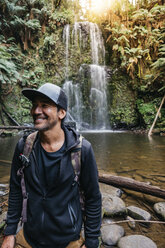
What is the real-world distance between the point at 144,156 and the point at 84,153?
537cm

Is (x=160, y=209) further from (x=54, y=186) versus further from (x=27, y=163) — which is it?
(x=27, y=163)

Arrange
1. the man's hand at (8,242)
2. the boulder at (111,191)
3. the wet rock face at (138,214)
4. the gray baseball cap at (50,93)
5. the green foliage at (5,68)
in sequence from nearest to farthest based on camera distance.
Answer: the gray baseball cap at (50,93) → the man's hand at (8,242) → the wet rock face at (138,214) → the boulder at (111,191) → the green foliage at (5,68)

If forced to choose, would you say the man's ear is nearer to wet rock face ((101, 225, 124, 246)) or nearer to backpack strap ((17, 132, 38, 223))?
backpack strap ((17, 132, 38, 223))

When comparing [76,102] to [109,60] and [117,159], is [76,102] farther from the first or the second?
[117,159]

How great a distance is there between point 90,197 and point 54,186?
36 cm

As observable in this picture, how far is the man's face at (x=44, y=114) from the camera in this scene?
4.04 feet

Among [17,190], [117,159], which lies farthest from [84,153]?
[117,159]

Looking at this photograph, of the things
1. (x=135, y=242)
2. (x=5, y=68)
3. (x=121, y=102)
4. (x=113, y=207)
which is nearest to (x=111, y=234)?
(x=135, y=242)

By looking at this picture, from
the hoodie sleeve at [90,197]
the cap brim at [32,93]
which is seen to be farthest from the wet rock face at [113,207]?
the cap brim at [32,93]

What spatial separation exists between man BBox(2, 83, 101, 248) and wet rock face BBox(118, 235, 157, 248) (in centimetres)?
76

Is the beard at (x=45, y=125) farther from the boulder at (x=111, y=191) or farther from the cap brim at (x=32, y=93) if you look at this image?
the boulder at (x=111, y=191)

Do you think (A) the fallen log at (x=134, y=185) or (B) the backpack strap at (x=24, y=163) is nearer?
(B) the backpack strap at (x=24, y=163)

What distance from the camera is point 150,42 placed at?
1462cm

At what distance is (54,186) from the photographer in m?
1.20
